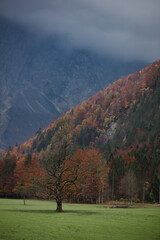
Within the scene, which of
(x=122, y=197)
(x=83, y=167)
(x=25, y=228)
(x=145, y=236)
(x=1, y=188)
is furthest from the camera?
(x=1, y=188)

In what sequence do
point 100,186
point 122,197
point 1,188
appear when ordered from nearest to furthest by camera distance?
point 100,186 → point 122,197 → point 1,188

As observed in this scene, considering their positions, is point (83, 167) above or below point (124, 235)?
above

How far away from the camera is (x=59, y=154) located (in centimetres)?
5688

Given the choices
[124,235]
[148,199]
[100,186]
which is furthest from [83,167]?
[148,199]

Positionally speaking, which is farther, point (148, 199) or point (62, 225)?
point (148, 199)

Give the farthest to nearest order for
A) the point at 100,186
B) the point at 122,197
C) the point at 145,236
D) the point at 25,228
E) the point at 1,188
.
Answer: the point at 1,188
the point at 122,197
the point at 100,186
the point at 25,228
the point at 145,236

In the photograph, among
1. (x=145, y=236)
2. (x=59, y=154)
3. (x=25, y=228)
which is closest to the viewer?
(x=145, y=236)

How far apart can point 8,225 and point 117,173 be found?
93823 millimetres

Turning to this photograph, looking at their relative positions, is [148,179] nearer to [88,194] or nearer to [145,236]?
[88,194]

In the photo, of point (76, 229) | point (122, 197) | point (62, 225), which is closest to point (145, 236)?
point (76, 229)

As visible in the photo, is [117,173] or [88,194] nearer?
[88,194]

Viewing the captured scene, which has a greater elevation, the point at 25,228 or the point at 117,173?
the point at 117,173

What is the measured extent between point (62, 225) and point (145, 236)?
30.3 ft

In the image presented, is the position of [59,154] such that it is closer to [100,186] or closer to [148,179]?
[100,186]
